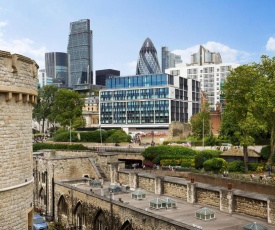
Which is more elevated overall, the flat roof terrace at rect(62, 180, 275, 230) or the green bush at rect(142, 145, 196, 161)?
the green bush at rect(142, 145, 196, 161)

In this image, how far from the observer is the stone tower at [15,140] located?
16.1 meters

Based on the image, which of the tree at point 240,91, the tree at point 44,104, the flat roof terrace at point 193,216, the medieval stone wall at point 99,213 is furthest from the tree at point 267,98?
the tree at point 44,104

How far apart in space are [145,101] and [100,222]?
69481 millimetres

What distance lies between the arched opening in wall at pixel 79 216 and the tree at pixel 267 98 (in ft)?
69.5

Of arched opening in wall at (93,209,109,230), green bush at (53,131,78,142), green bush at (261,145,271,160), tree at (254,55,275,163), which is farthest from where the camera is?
green bush at (53,131,78,142)

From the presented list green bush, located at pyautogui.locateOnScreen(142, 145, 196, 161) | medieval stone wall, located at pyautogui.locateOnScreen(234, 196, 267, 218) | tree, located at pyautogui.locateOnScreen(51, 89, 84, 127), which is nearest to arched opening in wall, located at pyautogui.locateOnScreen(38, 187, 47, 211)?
green bush, located at pyautogui.locateOnScreen(142, 145, 196, 161)

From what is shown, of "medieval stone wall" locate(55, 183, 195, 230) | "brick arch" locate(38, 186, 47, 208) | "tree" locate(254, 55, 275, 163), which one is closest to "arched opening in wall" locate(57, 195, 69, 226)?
"medieval stone wall" locate(55, 183, 195, 230)

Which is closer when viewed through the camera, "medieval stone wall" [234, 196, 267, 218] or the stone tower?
the stone tower

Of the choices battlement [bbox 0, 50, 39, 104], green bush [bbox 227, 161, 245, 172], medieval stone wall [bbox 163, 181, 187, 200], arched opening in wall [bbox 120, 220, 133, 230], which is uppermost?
battlement [bbox 0, 50, 39, 104]

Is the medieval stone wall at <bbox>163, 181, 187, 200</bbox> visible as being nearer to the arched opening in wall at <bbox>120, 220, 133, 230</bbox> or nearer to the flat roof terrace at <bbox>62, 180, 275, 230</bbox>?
the flat roof terrace at <bbox>62, 180, 275, 230</bbox>

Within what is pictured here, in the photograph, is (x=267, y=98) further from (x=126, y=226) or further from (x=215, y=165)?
(x=126, y=226)

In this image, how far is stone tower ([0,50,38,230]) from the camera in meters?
16.1

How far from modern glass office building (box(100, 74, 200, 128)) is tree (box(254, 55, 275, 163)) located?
51538 millimetres

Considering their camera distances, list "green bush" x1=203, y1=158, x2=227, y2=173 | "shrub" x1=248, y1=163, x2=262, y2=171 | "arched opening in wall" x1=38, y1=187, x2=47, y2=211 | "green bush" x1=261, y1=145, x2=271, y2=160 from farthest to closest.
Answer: "green bush" x1=261, y1=145, x2=271, y2=160 < "arched opening in wall" x1=38, y1=187, x2=47, y2=211 < "shrub" x1=248, y1=163, x2=262, y2=171 < "green bush" x1=203, y1=158, x2=227, y2=173
